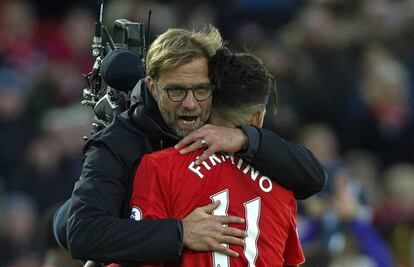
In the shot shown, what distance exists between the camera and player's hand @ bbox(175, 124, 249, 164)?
3311mm

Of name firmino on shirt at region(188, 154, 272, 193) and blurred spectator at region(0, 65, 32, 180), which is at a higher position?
name firmino on shirt at region(188, 154, 272, 193)

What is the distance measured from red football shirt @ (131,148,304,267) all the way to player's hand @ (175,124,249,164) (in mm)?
21

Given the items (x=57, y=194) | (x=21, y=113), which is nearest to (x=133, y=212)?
(x=57, y=194)

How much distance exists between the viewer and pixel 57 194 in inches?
271

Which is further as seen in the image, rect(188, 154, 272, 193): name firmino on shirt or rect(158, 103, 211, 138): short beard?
rect(158, 103, 211, 138): short beard

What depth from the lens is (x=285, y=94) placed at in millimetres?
7578

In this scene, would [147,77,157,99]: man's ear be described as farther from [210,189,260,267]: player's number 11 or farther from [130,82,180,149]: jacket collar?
[210,189,260,267]: player's number 11

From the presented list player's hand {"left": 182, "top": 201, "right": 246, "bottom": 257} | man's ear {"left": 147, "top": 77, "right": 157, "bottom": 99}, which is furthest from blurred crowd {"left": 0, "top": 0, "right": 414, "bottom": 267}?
player's hand {"left": 182, "top": 201, "right": 246, "bottom": 257}

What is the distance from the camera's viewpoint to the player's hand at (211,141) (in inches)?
130

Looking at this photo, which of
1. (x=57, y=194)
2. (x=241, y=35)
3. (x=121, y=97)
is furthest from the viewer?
(x=241, y=35)

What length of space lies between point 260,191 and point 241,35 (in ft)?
15.3

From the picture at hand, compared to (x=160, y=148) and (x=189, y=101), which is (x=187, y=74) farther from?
(x=160, y=148)

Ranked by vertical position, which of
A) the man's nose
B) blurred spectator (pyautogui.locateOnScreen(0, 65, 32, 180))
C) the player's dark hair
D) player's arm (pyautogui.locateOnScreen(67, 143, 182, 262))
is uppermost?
the player's dark hair

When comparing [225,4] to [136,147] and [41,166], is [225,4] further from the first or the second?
[136,147]
